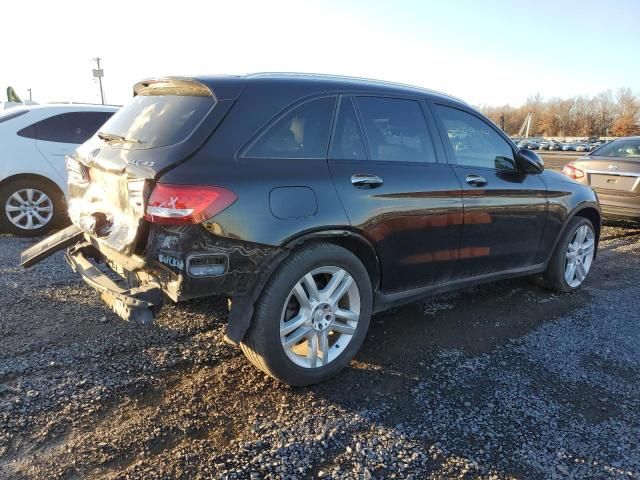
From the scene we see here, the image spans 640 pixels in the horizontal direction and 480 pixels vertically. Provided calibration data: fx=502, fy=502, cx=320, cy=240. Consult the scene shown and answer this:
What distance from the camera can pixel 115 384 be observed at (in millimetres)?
2949

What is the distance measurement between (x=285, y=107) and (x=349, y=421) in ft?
5.98

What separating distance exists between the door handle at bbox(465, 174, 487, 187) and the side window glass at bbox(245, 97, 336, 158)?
127 cm

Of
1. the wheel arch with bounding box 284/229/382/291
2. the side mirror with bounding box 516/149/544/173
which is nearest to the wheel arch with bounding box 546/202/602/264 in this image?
the side mirror with bounding box 516/149/544/173

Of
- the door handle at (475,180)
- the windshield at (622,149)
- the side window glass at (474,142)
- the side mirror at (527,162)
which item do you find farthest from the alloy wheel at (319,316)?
the windshield at (622,149)

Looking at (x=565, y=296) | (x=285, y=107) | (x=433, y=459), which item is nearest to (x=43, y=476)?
(x=433, y=459)

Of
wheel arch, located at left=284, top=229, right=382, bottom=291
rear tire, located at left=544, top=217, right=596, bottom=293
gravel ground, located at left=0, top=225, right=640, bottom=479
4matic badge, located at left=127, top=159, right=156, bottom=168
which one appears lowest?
gravel ground, located at left=0, top=225, right=640, bottom=479

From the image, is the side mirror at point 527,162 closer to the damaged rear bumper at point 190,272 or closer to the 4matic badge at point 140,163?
the damaged rear bumper at point 190,272

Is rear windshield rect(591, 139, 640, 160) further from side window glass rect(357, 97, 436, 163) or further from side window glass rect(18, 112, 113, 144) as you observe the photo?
side window glass rect(18, 112, 113, 144)

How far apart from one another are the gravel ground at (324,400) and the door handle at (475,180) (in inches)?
45.0

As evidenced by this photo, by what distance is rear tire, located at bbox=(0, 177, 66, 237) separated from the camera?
244 inches

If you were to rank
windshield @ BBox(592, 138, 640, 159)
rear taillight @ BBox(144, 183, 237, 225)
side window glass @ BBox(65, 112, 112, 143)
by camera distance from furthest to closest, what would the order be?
windshield @ BBox(592, 138, 640, 159), side window glass @ BBox(65, 112, 112, 143), rear taillight @ BBox(144, 183, 237, 225)

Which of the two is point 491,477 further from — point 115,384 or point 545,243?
point 545,243

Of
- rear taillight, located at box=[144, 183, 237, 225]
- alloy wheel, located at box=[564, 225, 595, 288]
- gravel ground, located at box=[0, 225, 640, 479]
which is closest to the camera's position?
gravel ground, located at box=[0, 225, 640, 479]

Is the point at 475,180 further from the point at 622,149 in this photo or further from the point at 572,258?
the point at 622,149
